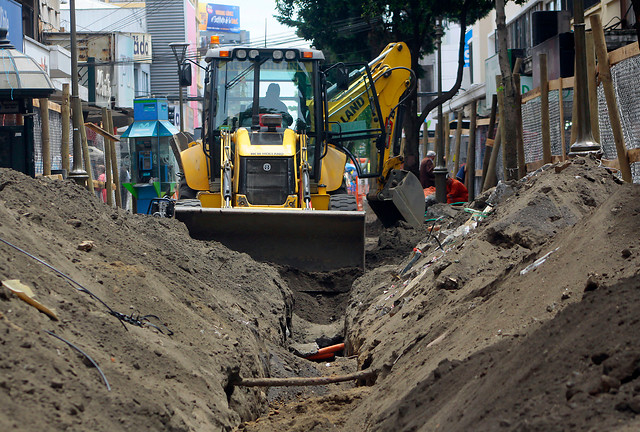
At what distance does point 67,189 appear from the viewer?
28.0ft

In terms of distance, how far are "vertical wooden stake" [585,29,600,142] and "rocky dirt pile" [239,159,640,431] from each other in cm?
62

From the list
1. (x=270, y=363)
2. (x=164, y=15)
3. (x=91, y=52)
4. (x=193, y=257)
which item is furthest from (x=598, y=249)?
(x=164, y=15)

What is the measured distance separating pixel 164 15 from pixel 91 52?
2647cm

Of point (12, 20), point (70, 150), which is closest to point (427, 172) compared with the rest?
point (70, 150)

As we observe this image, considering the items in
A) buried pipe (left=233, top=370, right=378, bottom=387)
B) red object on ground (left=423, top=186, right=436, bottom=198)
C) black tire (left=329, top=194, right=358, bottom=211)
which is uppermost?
black tire (left=329, top=194, right=358, bottom=211)

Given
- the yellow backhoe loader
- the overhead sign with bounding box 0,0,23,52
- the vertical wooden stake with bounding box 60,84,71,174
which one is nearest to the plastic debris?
the yellow backhoe loader

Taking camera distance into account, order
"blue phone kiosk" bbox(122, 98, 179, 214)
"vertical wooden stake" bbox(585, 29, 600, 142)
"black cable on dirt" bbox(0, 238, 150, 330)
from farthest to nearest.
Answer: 1. "blue phone kiosk" bbox(122, 98, 179, 214)
2. "vertical wooden stake" bbox(585, 29, 600, 142)
3. "black cable on dirt" bbox(0, 238, 150, 330)

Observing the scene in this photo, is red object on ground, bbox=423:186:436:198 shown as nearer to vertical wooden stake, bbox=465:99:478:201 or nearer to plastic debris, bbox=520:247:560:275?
vertical wooden stake, bbox=465:99:478:201

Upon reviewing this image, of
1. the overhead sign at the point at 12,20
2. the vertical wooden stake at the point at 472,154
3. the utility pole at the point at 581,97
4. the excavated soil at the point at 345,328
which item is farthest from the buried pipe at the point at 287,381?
the overhead sign at the point at 12,20

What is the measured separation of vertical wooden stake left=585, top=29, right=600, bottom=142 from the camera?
33.2 feet

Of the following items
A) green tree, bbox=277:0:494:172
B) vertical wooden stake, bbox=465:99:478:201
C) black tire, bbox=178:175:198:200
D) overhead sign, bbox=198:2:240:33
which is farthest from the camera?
overhead sign, bbox=198:2:240:33

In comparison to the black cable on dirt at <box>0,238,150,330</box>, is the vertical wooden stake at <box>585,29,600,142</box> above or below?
above

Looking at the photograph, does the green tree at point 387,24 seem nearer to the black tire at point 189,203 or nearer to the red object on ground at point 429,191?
the red object on ground at point 429,191

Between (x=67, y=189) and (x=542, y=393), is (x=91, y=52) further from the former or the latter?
(x=542, y=393)
